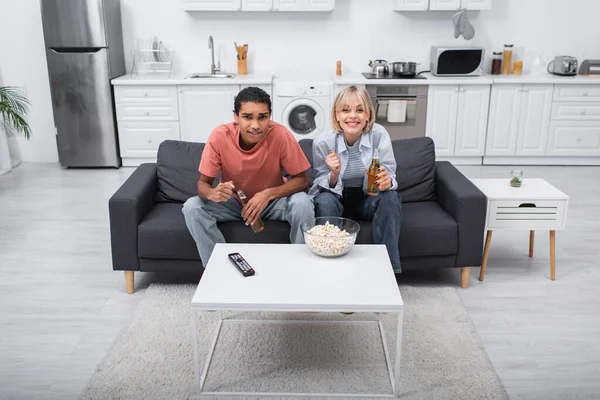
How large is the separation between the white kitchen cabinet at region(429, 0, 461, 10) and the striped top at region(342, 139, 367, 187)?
267 cm

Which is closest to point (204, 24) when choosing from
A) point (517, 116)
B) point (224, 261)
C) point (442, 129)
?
point (442, 129)

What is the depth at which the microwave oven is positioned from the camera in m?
5.12

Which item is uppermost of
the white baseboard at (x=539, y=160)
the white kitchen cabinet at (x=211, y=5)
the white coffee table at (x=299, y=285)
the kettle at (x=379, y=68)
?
the white kitchen cabinet at (x=211, y=5)

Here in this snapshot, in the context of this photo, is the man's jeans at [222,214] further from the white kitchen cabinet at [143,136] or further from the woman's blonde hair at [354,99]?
the white kitchen cabinet at [143,136]

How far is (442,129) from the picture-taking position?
5.18 metres

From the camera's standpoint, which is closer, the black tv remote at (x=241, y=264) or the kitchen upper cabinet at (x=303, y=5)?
the black tv remote at (x=241, y=264)

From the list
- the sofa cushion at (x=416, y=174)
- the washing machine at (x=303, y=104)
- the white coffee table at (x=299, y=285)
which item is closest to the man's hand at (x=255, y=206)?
the white coffee table at (x=299, y=285)

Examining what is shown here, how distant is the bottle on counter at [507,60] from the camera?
5.34 m

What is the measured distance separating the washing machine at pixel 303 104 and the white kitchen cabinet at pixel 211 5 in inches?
28.0

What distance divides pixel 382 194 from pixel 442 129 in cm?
254

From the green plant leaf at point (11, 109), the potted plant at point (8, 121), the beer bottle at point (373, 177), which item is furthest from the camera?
the potted plant at point (8, 121)

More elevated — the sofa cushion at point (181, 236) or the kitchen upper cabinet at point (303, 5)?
the kitchen upper cabinet at point (303, 5)

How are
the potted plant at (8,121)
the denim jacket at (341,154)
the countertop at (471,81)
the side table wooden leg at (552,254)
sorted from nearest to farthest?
the denim jacket at (341,154) < the side table wooden leg at (552,254) < the potted plant at (8,121) < the countertop at (471,81)

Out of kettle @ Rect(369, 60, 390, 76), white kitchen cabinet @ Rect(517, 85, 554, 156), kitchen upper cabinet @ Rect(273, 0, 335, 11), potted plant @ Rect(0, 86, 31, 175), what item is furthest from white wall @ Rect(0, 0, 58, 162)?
white kitchen cabinet @ Rect(517, 85, 554, 156)
